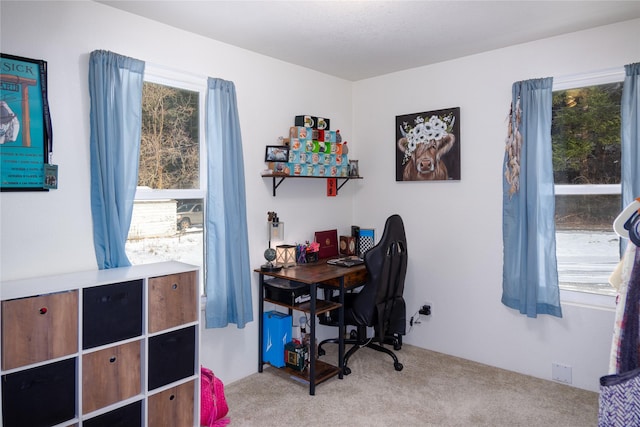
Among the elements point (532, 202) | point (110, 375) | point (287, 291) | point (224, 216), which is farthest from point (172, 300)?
point (532, 202)

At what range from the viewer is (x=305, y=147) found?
3408mm

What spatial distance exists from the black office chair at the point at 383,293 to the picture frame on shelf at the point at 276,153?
0.93 metres

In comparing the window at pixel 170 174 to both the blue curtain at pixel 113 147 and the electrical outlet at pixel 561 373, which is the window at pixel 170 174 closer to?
the blue curtain at pixel 113 147

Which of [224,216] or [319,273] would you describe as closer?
[224,216]

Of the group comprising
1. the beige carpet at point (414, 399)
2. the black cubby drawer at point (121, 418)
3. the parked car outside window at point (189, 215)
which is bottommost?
the beige carpet at point (414, 399)

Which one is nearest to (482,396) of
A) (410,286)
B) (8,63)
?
(410,286)

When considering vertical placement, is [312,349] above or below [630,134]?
below

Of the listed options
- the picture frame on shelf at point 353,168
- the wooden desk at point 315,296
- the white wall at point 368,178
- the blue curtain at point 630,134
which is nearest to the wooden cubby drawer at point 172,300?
the white wall at point 368,178

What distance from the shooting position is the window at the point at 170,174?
2.72 metres

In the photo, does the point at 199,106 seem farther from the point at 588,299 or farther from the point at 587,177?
the point at 588,299

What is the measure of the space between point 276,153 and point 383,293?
133cm

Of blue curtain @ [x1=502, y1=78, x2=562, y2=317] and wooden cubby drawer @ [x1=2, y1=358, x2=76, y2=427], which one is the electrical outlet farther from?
wooden cubby drawer @ [x1=2, y1=358, x2=76, y2=427]

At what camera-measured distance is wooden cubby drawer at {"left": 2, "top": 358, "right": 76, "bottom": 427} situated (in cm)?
178

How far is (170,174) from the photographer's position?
2.86 meters
